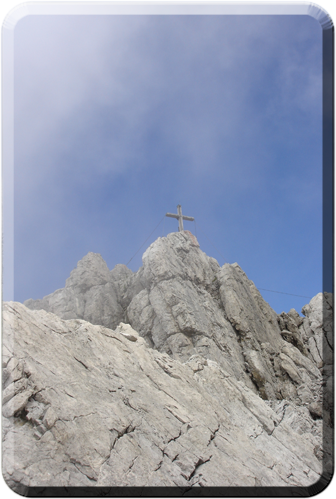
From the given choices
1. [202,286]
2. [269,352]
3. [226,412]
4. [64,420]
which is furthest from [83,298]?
[64,420]

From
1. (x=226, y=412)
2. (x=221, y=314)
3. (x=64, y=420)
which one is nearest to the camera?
(x=64, y=420)

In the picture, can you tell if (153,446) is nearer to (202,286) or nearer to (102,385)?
(102,385)

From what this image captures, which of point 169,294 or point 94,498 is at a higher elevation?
point 169,294

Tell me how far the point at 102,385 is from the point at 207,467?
3465 millimetres

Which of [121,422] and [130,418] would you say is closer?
[121,422]

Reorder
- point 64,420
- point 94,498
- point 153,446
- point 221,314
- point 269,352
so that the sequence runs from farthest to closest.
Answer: point 221,314
point 269,352
point 153,446
point 64,420
point 94,498

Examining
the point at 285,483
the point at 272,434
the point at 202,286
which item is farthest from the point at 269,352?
the point at 285,483

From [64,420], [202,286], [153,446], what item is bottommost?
[64,420]

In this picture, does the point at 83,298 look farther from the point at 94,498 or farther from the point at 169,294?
the point at 94,498

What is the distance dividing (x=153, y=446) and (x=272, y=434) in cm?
534

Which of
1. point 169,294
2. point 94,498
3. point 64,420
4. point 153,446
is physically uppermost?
point 169,294

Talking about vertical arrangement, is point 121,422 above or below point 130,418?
below

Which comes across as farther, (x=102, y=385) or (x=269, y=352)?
(x=269, y=352)

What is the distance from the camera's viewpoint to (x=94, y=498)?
6.58 meters
